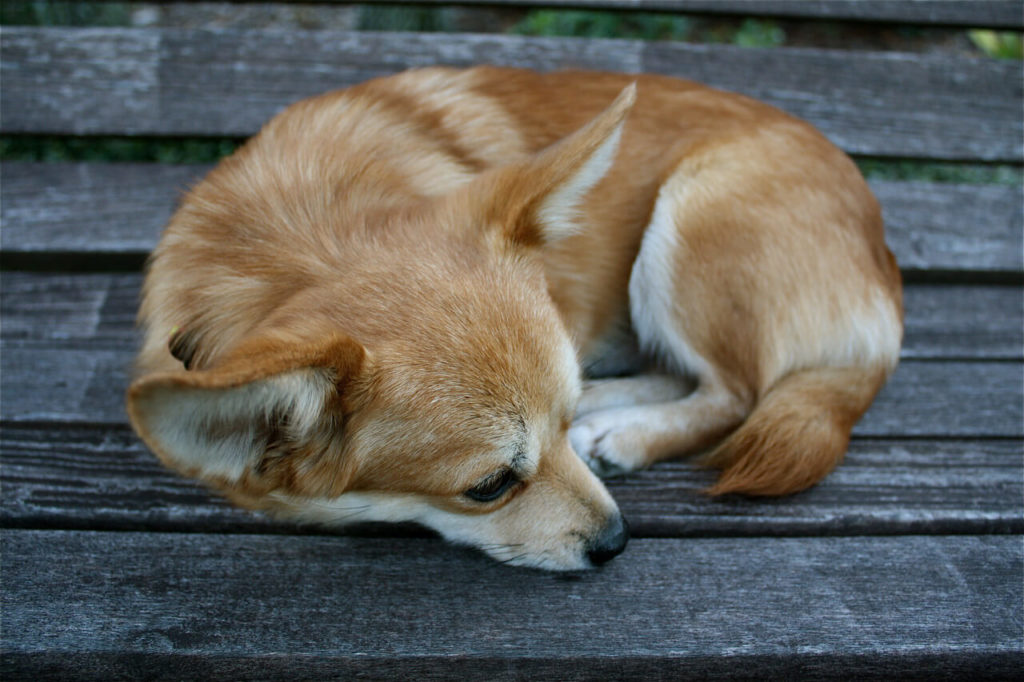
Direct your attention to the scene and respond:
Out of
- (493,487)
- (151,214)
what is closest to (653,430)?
(493,487)

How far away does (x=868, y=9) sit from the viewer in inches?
99.4

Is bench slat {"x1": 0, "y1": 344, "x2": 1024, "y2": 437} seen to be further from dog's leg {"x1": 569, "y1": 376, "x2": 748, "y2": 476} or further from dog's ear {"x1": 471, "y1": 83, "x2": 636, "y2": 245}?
dog's ear {"x1": 471, "y1": 83, "x2": 636, "y2": 245}

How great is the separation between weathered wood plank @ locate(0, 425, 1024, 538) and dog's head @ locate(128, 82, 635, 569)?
0.21 m

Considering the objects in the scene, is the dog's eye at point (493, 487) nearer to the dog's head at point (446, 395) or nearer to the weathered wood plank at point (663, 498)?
Result: the dog's head at point (446, 395)

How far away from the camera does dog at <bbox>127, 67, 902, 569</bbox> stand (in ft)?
3.93

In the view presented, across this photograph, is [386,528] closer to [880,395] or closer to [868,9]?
[880,395]

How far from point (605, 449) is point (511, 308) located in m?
0.60

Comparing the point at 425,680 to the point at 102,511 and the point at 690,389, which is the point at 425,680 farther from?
the point at 690,389

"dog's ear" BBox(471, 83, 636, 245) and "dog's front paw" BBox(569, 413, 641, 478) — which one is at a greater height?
"dog's ear" BBox(471, 83, 636, 245)

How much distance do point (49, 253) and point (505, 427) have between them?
174 centimetres

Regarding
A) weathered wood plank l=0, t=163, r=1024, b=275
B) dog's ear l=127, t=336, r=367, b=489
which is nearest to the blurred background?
weathered wood plank l=0, t=163, r=1024, b=275

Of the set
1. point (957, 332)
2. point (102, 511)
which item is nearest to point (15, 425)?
point (102, 511)

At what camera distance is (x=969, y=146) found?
2.48 metres

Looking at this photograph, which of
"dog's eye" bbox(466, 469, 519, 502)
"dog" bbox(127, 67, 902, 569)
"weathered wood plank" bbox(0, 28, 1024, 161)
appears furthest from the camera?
"weathered wood plank" bbox(0, 28, 1024, 161)
